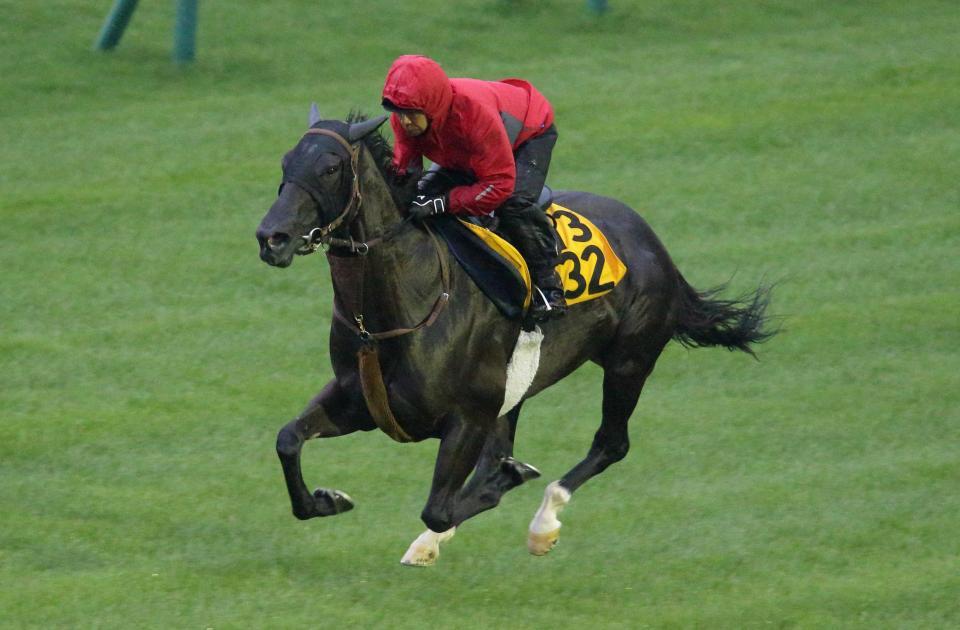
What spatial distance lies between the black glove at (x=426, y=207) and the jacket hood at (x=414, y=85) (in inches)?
19.0

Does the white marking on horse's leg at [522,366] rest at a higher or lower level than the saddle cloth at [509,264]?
lower

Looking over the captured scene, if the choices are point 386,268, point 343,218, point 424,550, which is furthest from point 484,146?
point 424,550

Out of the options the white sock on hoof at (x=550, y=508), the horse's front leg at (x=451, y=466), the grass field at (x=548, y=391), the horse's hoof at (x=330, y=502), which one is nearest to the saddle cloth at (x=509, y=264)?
the horse's front leg at (x=451, y=466)

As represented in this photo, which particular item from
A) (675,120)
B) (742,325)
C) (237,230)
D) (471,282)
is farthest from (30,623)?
(675,120)

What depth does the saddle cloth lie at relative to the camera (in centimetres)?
671

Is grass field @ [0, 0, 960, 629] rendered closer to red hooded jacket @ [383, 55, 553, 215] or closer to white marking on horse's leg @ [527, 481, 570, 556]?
white marking on horse's leg @ [527, 481, 570, 556]

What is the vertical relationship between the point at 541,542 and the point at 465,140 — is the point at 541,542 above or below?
below

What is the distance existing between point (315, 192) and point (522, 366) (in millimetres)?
1579

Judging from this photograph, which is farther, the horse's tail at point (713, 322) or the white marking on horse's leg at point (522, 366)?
the horse's tail at point (713, 322)

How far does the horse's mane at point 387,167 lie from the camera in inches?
248

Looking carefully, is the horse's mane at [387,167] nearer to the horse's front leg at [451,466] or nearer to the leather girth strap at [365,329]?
the leather girth strap at [365,329]

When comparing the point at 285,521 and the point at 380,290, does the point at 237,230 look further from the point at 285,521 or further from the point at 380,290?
the point at 380,290

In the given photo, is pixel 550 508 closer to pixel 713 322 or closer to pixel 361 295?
pixel 713 322

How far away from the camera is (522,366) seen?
23.2ft
